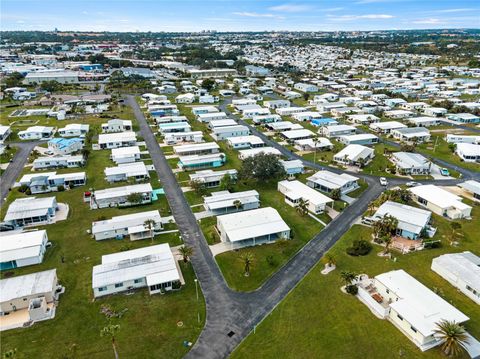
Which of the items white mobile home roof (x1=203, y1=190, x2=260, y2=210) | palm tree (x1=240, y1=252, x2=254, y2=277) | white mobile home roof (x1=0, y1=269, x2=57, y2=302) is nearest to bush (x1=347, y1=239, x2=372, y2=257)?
palm tree (x1=240, y1=252, x2=254, y2=277)

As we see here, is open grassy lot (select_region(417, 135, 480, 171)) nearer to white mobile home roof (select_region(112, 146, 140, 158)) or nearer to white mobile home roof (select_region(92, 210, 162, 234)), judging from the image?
white mobile home roof (select_region(92, 210, 162, 234))

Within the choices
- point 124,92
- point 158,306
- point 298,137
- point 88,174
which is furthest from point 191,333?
point 124,92

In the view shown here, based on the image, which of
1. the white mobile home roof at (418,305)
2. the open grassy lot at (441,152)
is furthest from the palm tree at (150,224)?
the open grassy lot at (441,152)

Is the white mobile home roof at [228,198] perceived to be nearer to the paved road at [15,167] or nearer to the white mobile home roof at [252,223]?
the white mobile home roof at [252,223]

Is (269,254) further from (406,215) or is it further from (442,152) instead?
(442,152)

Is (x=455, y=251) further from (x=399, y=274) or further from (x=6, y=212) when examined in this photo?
(x=6, y=212)

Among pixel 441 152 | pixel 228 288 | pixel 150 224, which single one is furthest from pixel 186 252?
pixel 441 152
